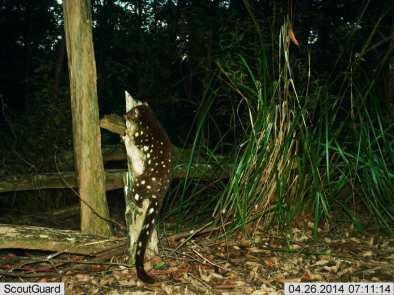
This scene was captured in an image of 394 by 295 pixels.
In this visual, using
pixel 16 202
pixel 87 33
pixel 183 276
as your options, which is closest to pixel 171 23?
pixel 16 202

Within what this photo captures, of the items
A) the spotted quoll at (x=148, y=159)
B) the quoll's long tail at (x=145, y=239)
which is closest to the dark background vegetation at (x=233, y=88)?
the spotted quoll at (x=148, y=159)

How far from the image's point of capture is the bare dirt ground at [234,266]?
2.74 metres

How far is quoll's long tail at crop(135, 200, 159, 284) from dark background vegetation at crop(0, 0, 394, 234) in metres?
0.57

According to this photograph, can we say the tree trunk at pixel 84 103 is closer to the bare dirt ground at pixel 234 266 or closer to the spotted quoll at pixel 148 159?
the bare dirt ground at pixel 234 266

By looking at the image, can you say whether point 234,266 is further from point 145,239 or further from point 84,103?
point 84,103

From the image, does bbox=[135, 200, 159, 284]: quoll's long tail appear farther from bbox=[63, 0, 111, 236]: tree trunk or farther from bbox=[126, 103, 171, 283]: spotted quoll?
bbox=[63, 0, 111, 236]: tree trunk

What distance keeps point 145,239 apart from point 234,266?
616 millimetres

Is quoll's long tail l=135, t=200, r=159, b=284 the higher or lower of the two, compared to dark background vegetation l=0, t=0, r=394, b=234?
lower

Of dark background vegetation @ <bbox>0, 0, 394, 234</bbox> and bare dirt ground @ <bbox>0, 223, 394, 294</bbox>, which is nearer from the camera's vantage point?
bare dirt ground @ <bbox>0, 223, 394, 294</bbox>

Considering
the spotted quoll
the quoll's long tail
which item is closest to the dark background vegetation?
the spotted quoll

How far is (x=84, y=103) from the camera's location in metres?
3.27

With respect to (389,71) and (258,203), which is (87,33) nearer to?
(258,203)

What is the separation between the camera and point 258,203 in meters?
3.27

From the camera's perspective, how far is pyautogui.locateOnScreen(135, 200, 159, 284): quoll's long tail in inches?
102
